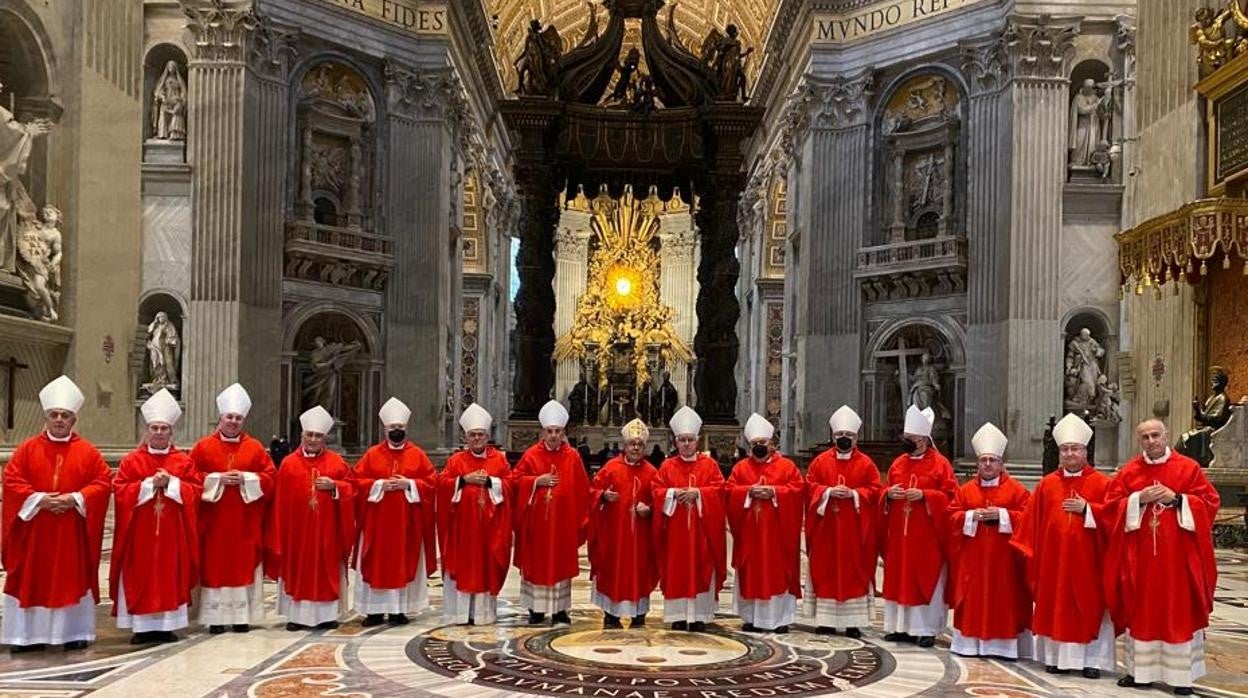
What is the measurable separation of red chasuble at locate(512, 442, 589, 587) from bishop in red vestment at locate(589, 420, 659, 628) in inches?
5.5

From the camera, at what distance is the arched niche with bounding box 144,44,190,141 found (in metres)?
20.6

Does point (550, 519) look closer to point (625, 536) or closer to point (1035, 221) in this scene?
point (625, 536)

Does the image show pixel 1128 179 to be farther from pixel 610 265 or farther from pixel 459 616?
pixel 610 265

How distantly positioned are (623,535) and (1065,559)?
3.21 meters

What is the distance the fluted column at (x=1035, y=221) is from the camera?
796 inches

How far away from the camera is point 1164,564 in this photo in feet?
24.2

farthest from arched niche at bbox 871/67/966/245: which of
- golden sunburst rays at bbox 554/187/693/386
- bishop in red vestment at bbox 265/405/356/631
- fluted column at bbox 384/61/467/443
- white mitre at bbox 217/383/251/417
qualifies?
golden sunburst rays at bbox 554/187/693/386

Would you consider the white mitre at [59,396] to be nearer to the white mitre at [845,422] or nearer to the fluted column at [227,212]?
the white mitre at [845,422]

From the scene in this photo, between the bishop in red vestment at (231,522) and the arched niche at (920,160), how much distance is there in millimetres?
15974

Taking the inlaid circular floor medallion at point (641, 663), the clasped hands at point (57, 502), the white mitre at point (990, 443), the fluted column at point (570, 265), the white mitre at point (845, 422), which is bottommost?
the inlaid circular floor medallion at point (641, 663)

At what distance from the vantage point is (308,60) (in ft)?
73.0

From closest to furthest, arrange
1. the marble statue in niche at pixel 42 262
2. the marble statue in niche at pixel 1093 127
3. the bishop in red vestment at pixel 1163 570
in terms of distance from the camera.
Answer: the bishop in red vestment at pixel 1163 570
the marble statue in niche at pixel 42 262
the marble statue in niche at pixel 1093 127

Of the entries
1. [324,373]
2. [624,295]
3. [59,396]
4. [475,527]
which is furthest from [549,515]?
[624,295]

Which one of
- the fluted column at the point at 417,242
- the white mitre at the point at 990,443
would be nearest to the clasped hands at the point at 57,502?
the white mitre at the point at 990,443
